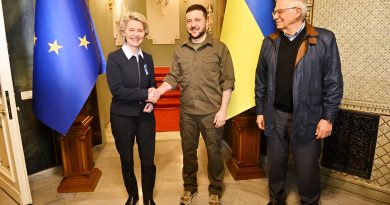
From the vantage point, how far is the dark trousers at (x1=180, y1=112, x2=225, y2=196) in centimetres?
225

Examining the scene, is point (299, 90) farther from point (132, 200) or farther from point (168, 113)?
point (168, 113)

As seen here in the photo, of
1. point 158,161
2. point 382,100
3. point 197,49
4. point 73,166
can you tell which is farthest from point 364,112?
point 73,166

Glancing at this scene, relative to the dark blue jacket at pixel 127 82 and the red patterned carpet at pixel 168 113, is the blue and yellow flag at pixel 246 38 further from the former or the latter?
the red patterned carpet at pixel 168 113

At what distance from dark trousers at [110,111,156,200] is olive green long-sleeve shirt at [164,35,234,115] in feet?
1.18

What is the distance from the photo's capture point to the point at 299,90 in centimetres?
190

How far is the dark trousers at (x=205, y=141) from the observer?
2248mm

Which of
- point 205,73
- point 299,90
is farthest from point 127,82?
point 299,90

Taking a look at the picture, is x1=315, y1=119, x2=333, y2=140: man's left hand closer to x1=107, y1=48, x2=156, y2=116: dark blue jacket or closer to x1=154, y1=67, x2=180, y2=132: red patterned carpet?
x1=107, y1=48, x2=156, y2=116: dark blue jacket

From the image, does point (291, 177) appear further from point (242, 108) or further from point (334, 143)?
point (242, 108)

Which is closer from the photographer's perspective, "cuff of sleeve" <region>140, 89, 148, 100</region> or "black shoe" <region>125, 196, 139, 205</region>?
"cuff of sleeve" <region>140, 89, 148, 100</region>

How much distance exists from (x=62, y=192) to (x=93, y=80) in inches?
43.9

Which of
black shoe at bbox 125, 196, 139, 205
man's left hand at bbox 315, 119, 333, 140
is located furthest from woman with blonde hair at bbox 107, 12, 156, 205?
man's left hand at bbox 315, 119, 333, 140

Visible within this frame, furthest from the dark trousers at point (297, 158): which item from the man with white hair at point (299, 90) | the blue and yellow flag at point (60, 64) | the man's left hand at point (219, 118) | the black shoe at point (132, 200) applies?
the blue and yellow flag at point (60, 64)

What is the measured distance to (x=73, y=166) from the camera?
273cm
